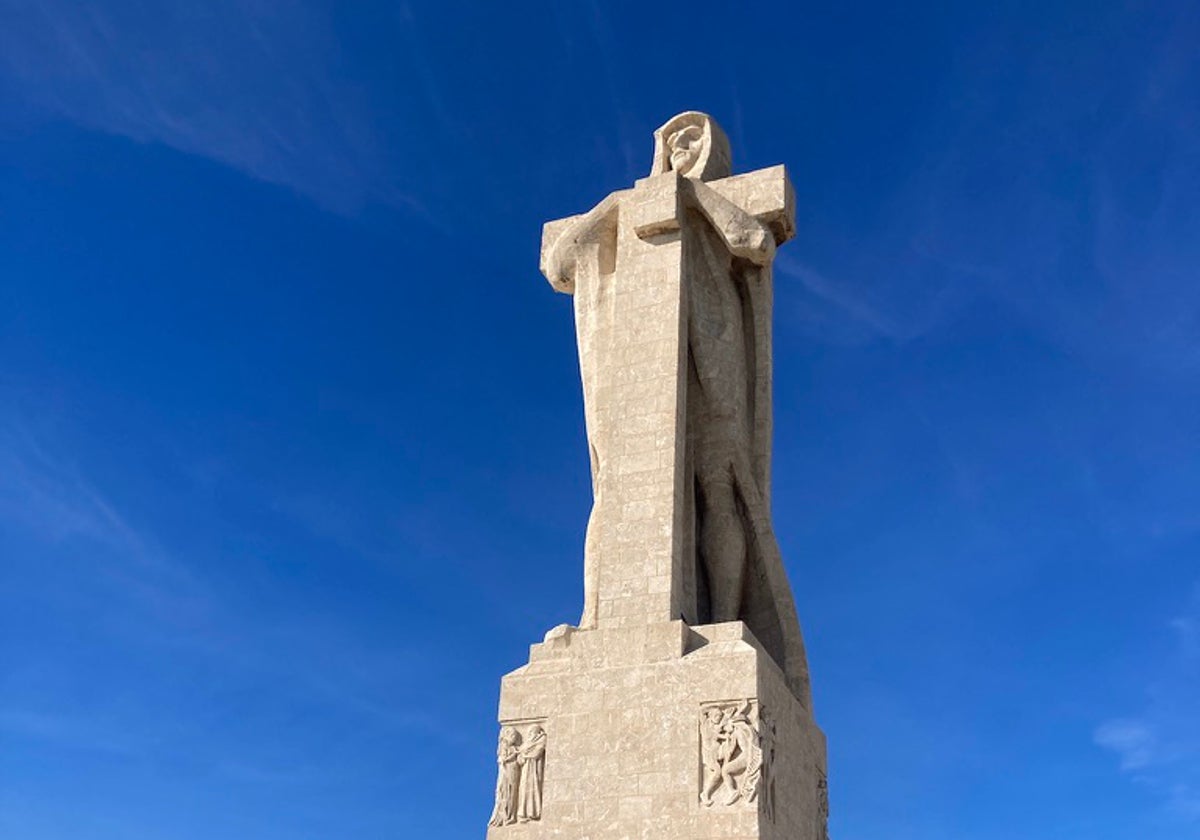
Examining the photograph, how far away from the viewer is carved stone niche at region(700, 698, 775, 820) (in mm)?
11609

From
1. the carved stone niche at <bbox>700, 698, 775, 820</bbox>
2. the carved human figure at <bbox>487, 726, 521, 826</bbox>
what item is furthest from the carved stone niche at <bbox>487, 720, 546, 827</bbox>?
the carved stone niche at <bbox>700, 698, 775, 820</bbox>

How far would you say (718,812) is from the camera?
1156 cm

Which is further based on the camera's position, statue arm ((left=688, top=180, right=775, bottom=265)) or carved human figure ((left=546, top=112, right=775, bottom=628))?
statue arm ((left=688, top=180, right=775, bottom=265))

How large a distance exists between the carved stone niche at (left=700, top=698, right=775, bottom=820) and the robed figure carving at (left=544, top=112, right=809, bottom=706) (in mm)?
1371

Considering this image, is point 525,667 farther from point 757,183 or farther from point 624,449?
point 757,183

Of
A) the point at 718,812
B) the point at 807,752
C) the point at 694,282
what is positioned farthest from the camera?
the point at 694,282

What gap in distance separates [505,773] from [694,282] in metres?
5.37

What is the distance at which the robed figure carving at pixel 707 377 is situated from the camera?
45.2ft

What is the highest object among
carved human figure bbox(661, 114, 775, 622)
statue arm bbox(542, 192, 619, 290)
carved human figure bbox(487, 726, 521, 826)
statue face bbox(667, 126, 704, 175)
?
statue face bbox(667, 126, 704, 175)

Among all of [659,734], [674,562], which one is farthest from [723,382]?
[659,734]

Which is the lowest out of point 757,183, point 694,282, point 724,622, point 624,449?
point 724,622

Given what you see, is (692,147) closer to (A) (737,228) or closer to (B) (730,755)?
(A) (737,228)

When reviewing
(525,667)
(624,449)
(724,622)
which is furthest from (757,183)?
(525,667)

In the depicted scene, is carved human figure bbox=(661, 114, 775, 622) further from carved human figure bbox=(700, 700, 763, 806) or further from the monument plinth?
carved human figure bbox=(700, 700, 763, 806)
